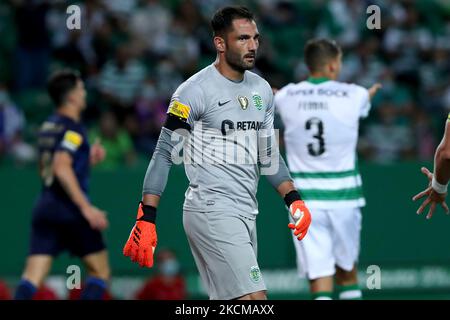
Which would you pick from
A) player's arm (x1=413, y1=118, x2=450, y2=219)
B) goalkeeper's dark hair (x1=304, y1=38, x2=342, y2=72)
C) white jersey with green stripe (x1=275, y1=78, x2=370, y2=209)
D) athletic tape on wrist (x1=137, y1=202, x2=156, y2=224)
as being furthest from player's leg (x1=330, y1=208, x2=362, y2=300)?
athletic tape on wrist (x1=137, y1=202, x2=156, y2=224)

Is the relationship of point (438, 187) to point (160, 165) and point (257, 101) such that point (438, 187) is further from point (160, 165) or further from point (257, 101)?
point (160, 165)

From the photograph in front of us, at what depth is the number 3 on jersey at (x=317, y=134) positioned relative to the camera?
31.4ft

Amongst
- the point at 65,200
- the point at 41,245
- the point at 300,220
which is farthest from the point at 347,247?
the point at 41,245

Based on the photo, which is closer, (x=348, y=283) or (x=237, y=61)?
(x=237, y=61)

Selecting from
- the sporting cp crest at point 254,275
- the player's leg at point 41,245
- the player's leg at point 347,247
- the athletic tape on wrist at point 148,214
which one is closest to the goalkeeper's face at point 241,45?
the athletic tape on wrist at point 148,214

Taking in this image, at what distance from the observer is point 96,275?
10078mm

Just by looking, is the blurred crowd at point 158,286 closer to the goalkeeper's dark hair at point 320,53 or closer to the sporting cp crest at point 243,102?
the goalkeeper's dark hair at point 320,53

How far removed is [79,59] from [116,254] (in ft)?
11.9

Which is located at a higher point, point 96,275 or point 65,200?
point 65,200

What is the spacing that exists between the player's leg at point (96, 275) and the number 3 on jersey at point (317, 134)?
2267 millimetres

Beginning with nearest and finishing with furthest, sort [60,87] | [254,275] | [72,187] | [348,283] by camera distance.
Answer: [254,275] < [348,283] < [72,187] < [60,87]

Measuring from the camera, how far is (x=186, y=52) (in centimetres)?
1634

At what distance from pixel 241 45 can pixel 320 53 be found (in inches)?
94.2
